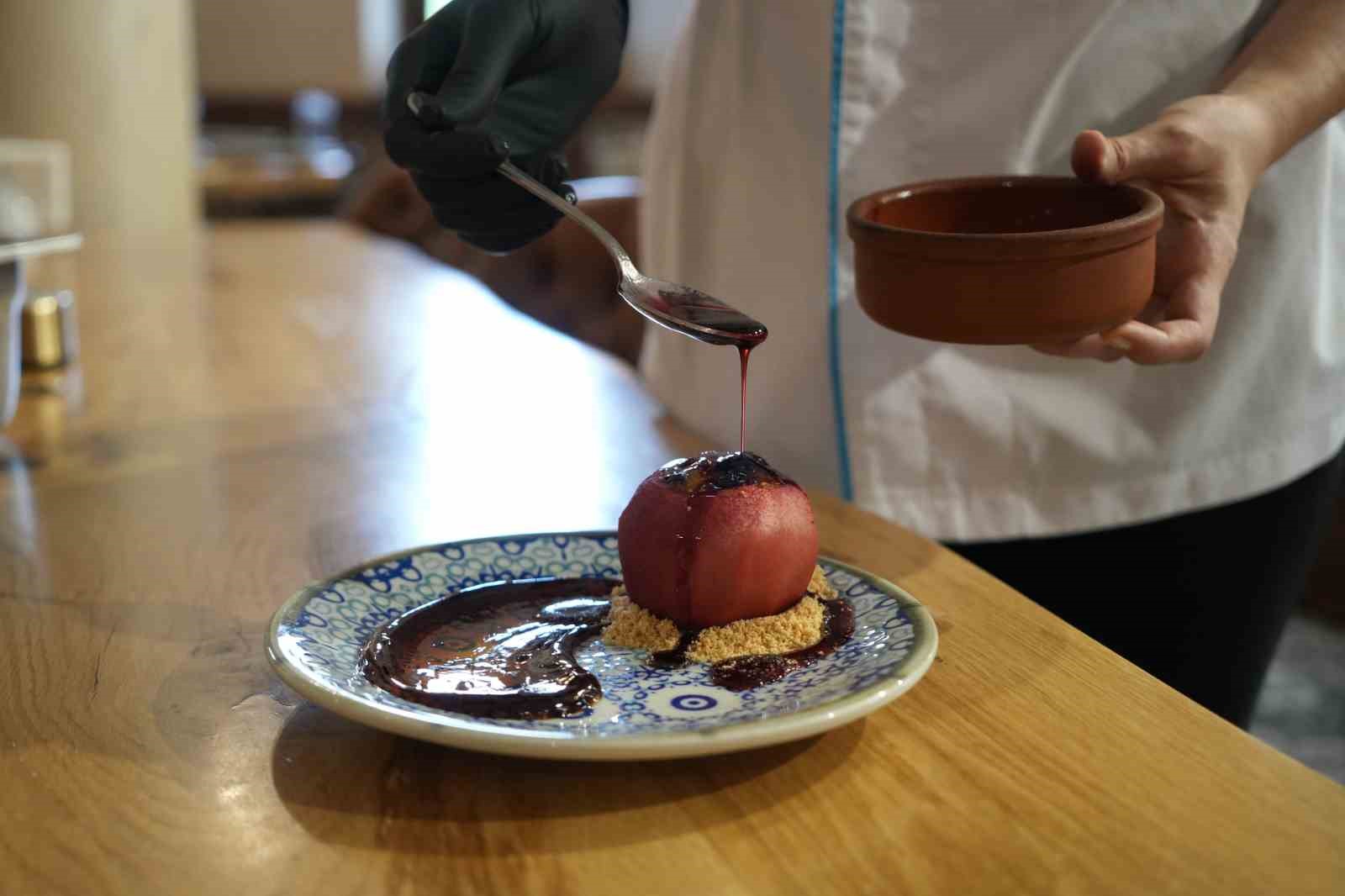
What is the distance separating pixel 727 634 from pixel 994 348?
1.62ft

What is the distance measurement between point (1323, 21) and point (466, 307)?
1.30m

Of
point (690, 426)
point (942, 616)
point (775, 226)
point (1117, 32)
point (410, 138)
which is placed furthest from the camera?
point (690, 426)

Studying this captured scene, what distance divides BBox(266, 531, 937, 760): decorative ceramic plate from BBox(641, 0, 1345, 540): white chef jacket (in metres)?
0.33

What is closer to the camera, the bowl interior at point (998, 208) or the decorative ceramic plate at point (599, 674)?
the decorative ceramic plate at point (599, 674)

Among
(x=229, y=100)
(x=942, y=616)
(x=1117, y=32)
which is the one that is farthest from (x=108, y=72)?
(x=942, y=616)

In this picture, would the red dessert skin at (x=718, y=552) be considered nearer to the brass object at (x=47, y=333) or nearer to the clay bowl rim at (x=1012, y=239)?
the clay bowl rim at (x=1012, y=239)

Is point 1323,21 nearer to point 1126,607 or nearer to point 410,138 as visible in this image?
point 1126,607

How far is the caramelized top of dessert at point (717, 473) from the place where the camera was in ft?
2.39

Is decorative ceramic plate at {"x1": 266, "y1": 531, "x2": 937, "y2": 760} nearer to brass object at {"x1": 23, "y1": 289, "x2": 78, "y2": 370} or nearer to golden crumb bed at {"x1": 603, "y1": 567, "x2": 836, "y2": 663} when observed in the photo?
golden crumb bed at {"x1": 603, "y1": 567, "x2": 836, "y2": 663}

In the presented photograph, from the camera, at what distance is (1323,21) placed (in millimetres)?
941

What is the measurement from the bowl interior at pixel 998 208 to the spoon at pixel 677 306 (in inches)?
5.2

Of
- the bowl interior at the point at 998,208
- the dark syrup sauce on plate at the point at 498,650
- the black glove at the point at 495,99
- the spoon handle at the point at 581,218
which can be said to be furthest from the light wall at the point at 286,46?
the dark syrup sauce on plate at the point at 498,650

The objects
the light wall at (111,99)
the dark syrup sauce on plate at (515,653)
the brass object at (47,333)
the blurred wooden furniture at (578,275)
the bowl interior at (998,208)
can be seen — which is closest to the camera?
the dark syrup sauce on plate at (515,653)

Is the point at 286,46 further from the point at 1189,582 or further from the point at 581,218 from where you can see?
the point at 1189,582
